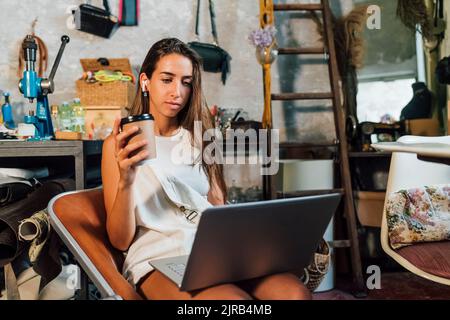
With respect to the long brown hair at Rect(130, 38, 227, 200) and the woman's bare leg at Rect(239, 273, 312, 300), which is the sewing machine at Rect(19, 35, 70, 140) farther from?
the woman's bare leg at Rect(239, 273, 312, 300)

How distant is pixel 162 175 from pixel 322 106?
1973mm

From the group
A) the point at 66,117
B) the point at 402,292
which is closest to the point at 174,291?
the point at 66,117

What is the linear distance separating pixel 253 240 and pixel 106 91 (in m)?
1.89

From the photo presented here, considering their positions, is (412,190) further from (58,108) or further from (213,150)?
(58,108)

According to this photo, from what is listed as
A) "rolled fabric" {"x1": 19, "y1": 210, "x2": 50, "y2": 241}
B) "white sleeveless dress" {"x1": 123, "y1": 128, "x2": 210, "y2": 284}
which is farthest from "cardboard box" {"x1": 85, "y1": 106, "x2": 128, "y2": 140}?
"white sleeveless dress" {"x1": 123, "y1": 128, "x2": 210, "y2": 284}

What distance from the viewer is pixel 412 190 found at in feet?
6.24

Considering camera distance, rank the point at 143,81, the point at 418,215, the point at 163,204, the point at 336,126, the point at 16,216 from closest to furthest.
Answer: the point at 163,204 < the point at 143,81 < the point at 16,216 < the point at 418,215 < the point at 336,126

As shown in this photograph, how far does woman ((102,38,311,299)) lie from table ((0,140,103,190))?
448mm

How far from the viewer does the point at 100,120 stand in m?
2.62

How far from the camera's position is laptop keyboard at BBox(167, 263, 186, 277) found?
3.74ft

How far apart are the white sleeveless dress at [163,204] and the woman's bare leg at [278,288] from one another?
234 millimetres

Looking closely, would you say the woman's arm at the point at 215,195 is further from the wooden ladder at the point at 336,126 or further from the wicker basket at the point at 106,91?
the wicker basket at the point at 106,91

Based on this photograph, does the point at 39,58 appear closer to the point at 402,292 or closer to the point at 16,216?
the point at 16,216
